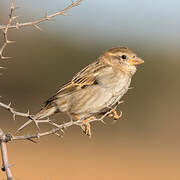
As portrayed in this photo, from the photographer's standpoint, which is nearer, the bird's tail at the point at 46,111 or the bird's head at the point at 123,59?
the bird's tail at the point at 46,111

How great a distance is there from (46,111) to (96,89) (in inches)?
22.7

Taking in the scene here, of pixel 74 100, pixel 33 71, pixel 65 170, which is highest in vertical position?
pixel 33 71

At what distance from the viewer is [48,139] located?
18.3 m

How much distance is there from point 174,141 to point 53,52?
809 cm

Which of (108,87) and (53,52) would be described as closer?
(108,87)

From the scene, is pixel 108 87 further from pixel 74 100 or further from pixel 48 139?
pixel 48 139

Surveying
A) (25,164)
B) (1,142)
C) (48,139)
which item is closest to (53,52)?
(48,139)

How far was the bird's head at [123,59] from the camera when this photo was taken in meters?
6.88

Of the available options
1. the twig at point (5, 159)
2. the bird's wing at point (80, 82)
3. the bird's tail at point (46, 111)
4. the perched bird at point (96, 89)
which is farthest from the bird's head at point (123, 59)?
the twig at point (5, 159)

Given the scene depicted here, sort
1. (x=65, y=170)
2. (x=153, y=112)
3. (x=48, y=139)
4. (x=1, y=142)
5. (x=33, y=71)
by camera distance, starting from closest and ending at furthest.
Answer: (x=1, y=142) → (x=65, y=170) → (x=48, y=139) → (x=153, y=112) → (x=33, y=71)

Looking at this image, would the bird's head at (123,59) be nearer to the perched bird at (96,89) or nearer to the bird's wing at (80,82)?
the perched bird at (96,89)

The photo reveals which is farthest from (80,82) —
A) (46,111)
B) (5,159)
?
(5,159)

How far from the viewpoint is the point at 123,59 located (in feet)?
22.8

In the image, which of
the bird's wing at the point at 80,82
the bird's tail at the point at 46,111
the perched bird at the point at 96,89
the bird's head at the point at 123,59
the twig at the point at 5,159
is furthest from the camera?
the bird's head at the point at 123,59
